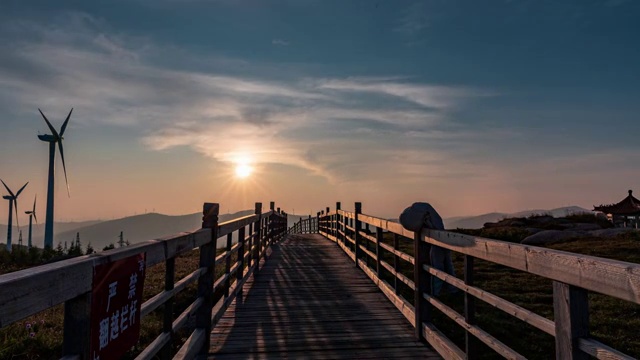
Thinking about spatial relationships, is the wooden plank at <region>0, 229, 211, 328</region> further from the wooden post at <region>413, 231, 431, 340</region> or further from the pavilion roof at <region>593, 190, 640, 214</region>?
the pavilion roof at <region>593, 190, 640, 214</region>

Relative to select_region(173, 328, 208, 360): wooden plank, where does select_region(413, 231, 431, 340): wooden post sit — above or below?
above

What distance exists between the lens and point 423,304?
5.79m

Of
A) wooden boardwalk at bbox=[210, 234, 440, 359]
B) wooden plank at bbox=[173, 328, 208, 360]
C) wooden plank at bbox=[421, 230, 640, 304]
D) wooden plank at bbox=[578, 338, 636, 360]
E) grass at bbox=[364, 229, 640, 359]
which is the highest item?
Answer: wooden plank at bbox=[421, 230, 640, 304]

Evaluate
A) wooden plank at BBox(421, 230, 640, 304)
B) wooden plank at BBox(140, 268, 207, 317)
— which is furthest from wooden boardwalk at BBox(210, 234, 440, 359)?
wooden plank at BBox(421, 230, 640, 304)

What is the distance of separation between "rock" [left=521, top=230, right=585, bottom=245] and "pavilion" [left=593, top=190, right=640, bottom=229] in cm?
1312

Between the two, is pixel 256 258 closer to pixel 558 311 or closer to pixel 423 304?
pixel 423 304

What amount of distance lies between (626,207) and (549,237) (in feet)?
55.4

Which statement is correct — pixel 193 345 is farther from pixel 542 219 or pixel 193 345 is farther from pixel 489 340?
pixel 542 219

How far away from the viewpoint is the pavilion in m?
32.1

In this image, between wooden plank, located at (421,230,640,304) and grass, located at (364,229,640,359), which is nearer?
wooden plank, located at (421,230,640,304)

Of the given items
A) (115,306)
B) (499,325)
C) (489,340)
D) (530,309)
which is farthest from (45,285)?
(530,309)

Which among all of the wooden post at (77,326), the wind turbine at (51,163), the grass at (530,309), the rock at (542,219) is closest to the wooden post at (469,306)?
the grass at (530,309)

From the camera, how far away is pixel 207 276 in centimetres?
539

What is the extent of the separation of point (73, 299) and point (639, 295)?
263 centimetres
